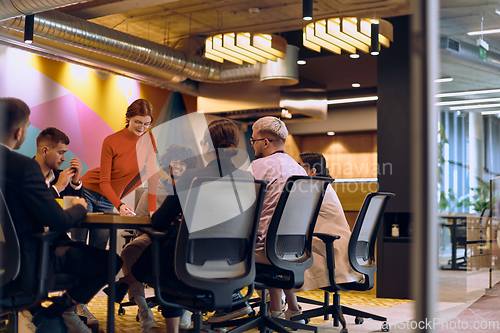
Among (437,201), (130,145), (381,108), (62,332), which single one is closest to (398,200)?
(381,108)

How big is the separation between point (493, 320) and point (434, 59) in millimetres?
3216

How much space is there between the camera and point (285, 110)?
760cm

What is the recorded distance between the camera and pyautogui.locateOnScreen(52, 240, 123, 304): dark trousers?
2268 mm

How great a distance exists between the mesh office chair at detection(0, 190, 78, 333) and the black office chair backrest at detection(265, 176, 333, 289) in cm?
112

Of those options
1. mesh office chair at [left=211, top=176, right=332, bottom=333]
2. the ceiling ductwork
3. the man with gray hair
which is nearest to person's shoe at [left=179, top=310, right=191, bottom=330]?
mesh office chair at [left=211, top=176, right=332, bottom=333]

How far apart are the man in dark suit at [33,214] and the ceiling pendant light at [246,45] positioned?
3.62 metres

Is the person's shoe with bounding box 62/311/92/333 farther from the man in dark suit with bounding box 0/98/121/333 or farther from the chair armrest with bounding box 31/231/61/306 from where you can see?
the chair armrest with bounding box 31/231/61/306

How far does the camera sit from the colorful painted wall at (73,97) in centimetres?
617

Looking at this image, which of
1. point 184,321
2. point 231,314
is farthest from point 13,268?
point 231,314

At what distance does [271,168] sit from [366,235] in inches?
34.7

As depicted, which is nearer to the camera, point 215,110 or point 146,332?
point 146,332

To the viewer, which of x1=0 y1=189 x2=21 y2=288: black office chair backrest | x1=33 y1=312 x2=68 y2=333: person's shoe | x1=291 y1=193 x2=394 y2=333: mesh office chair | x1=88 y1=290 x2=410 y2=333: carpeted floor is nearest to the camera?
x1=0 y1=189 x2=21 y2=288: black office chair backrest

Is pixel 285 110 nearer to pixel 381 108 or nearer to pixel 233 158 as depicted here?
pixel 381 108

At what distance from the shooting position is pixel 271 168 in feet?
9.86
